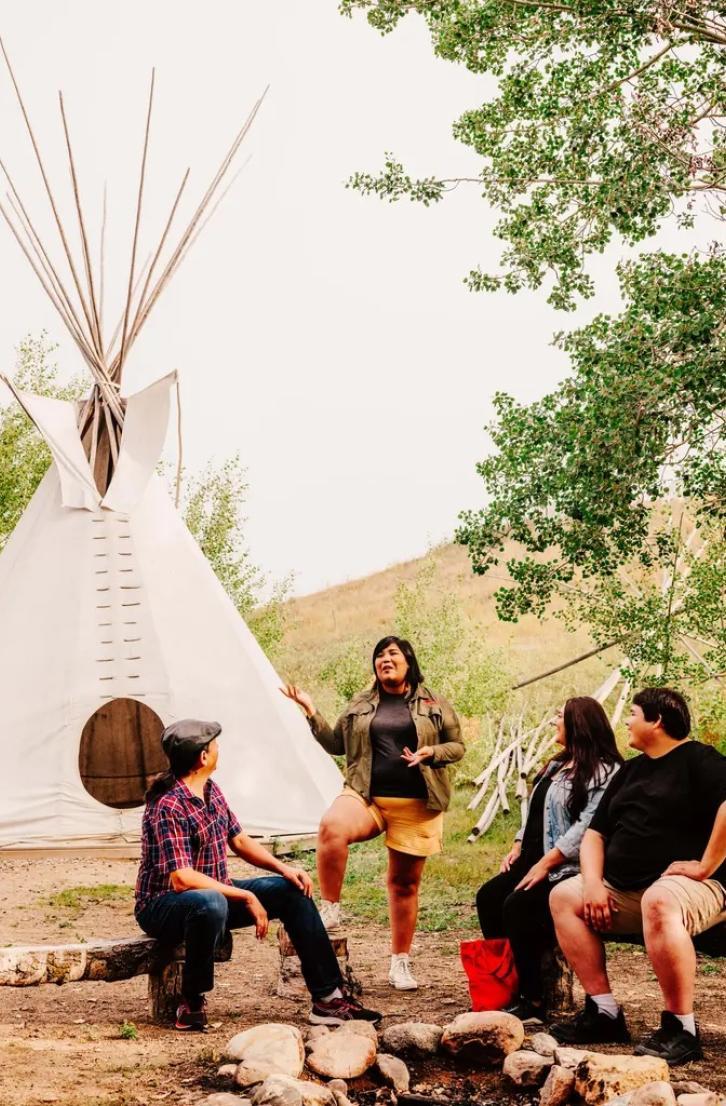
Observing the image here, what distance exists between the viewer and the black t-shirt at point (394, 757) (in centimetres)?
496

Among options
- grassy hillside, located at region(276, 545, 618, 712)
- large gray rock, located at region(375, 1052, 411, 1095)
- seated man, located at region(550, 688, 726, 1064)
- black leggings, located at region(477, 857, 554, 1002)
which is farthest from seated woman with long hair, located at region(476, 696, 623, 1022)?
grassy hillside, located at region(276, 545, 618, 712)

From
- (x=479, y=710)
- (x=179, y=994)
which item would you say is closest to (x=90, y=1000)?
(x=179, y=994)

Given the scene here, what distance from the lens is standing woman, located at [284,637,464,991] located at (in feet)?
16.0

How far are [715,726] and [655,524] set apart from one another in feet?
71.1

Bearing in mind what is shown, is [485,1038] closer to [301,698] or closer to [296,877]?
[296,877]

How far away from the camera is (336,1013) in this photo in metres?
4.20

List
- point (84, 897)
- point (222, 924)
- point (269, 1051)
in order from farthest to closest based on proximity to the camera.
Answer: point (84, 897), point (222, 924), point (269, 1051)

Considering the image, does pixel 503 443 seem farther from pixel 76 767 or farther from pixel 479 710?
pixel 479 710

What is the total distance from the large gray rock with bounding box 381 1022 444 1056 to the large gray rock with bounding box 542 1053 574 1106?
0.49 m

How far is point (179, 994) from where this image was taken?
172 inches

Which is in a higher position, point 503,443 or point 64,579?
point 503,443

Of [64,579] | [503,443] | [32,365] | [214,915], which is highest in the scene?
[32,365]

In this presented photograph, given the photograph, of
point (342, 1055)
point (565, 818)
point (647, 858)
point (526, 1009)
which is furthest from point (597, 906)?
point (342, 1055)

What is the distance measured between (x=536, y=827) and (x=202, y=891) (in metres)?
1.30
